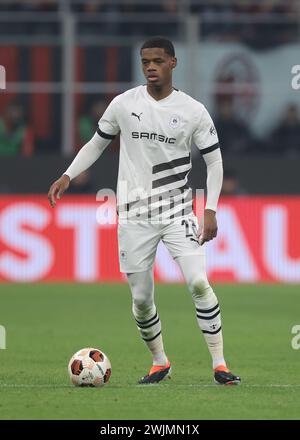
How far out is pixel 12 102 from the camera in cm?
2025

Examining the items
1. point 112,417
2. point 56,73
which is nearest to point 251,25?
point 56,73

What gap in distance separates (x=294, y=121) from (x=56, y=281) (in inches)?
175

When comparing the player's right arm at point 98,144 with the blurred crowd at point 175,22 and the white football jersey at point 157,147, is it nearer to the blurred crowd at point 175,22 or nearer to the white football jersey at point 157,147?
the white football jersey at point 157,147

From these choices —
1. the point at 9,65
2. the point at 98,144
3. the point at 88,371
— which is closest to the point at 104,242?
the point at 9,65

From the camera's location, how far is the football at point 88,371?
9414mm

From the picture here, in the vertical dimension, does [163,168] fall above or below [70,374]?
above

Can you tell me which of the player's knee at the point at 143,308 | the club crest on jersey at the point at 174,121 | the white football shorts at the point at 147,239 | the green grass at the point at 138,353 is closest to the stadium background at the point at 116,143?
the green grass at the point at 138,353

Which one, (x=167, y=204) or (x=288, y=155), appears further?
(x=288, y=155)

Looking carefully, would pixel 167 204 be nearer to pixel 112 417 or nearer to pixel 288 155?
pixel 112 417

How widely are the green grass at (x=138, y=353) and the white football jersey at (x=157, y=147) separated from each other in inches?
A: 53.2

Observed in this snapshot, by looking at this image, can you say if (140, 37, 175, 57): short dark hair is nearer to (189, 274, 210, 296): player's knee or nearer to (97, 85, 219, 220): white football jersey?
(97, 85, 219, 220): white football jersey

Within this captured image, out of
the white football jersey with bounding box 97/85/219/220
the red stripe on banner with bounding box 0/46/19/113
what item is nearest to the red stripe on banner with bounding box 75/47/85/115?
the red stripe on banner with bounding box 0/46/19/113
